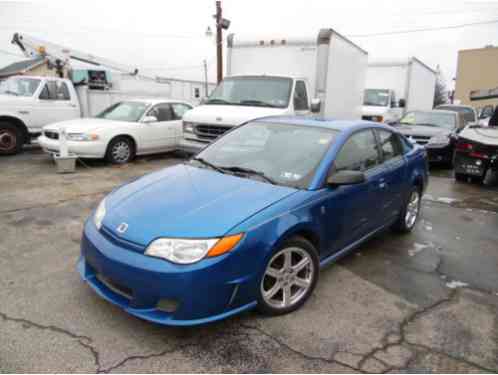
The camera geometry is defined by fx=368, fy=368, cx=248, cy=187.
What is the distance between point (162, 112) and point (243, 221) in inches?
302

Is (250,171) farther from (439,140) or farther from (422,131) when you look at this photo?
(422,131)

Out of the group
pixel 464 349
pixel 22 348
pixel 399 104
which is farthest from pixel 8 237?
pixel 399 104

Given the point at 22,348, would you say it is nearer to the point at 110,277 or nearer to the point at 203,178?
the point at 110,277

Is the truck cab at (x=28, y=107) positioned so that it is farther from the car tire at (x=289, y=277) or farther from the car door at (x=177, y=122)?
the car tire at (x=289, y=277)

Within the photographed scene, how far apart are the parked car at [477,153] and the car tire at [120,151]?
743cm

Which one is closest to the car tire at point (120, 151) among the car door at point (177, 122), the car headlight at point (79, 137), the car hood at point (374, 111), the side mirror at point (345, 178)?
the car headlight at point (79, 137)

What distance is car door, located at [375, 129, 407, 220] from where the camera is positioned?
4.03m

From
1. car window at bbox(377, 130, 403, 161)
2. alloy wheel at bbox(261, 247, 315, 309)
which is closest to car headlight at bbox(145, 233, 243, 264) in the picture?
alloy wheel at bbox(261, 247, 315, 309)

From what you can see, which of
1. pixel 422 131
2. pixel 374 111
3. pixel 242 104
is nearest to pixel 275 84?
pixel 242 104

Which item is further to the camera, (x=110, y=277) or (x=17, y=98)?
(x=17, y=98)

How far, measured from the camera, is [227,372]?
7.57 feet

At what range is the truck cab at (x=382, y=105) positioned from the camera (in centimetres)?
1332

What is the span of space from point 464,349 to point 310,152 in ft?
6.33

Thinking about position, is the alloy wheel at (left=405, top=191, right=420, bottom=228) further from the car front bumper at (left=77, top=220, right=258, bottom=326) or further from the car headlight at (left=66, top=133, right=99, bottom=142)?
the car headlight at (left=66, top=133, right=99, bottom=142)
